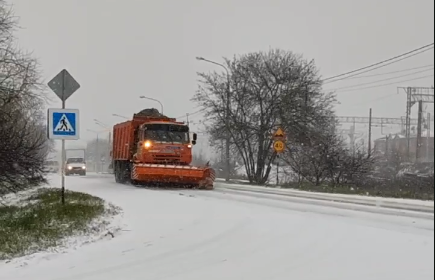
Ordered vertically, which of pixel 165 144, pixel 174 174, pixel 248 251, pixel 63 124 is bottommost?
pixel 248 251

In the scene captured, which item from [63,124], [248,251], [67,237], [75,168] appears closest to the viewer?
[248,251]

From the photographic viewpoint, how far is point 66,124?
1302cm

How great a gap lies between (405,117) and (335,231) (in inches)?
266

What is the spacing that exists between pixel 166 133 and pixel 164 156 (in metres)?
1.03

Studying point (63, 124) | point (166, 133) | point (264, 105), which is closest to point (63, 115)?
point (63, 124)

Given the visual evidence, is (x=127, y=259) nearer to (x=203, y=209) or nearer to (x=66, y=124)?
(x=203, y=209)

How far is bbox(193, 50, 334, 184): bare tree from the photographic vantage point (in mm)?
34312

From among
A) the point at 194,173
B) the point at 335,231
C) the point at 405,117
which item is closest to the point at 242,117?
the point at 194,173

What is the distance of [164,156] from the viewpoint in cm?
2297

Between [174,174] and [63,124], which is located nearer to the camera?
[63,124]

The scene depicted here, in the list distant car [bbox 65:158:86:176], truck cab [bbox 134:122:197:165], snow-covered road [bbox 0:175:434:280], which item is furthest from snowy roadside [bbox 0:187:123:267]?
distant car [bbox 65:158:86:176]

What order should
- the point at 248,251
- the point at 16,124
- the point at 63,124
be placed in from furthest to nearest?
1. the point at 16,124
2. the point at 63,124
3. the point at 248,251

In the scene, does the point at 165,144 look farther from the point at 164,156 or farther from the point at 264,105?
the point at 264,105

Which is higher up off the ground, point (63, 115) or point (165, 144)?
point (63, 115)
